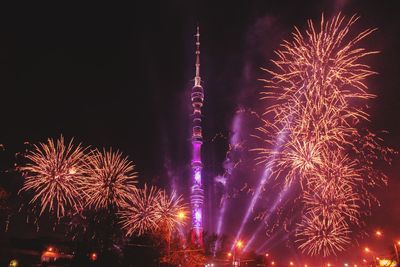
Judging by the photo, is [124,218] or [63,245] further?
[124,218]

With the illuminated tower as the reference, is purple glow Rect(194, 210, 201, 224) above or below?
below

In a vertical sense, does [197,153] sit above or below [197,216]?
above

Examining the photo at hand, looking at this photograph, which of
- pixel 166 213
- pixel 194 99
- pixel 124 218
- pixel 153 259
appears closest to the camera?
pixel 166 213

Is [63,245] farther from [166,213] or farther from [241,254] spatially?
[241,254]

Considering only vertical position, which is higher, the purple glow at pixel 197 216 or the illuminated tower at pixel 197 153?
the illuminated tower at pixel 197 153

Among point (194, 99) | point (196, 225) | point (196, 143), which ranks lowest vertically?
point (196, 225)

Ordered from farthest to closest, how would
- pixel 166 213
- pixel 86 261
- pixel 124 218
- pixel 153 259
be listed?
pixel 124 218, pixel 153 259, pixel 86 261, pixel 166 213

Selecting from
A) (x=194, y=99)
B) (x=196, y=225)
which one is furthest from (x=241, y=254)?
(x=194, y=99)

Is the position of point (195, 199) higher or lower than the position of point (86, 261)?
higher

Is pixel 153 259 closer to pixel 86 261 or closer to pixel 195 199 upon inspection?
pixel 86 261
